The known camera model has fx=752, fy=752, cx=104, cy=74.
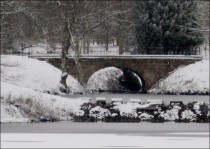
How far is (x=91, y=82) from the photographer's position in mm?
50500

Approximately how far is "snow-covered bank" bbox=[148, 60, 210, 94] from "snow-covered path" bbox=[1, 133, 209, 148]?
1923 centimetres

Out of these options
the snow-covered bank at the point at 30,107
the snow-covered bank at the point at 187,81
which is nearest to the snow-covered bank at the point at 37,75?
the snow-covered bank at the point at 187,81

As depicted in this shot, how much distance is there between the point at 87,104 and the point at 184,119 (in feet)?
14.5

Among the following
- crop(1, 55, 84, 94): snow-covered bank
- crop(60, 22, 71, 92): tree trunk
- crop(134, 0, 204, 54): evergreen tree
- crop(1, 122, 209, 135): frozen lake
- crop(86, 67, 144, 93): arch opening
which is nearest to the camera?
crop(1, 122, 209, 135): frozen lake

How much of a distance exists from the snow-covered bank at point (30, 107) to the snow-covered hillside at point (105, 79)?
14632mm

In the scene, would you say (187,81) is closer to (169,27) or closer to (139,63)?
(139,63)

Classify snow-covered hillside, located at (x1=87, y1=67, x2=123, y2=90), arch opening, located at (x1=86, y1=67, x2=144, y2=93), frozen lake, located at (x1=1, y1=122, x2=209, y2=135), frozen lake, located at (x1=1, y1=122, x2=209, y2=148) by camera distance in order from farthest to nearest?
snow-covered hillside, located at (x1=87, y1=67, x2=123, y2=90) → arch opening, located at (x1=86, y1=67, x2=144, y2=93) → frozen lake, located at (x1=1, y1=122, x2=209, y2=135) → frozen lake, located at (x1=1, y1=122, x2=209, y2=148)

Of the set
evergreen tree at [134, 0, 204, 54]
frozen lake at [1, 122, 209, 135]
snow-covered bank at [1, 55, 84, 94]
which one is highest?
evergreen tree at [134, 0, 204, 54]

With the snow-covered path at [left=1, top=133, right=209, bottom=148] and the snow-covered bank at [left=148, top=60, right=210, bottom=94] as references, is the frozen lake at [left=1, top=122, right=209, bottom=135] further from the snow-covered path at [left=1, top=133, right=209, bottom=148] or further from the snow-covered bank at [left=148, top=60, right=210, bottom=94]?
the snow-covered bank at [left=148, top=60, right=210, bottom=94]

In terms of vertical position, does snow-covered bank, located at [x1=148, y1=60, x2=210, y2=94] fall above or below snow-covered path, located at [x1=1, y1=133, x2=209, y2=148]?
above

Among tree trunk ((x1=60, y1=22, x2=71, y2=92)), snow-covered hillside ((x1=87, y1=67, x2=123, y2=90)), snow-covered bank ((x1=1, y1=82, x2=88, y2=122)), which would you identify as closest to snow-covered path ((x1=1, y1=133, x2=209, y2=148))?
snow-covered bank ((x1=1, y1=82, x2=88, y2=122))

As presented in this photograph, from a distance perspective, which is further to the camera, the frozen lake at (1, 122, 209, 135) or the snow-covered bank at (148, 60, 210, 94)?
the snow-covered bank at (148, 60, 210, 94)

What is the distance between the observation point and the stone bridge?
48.8m

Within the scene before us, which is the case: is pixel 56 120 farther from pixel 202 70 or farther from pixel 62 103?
pixel 202 70
